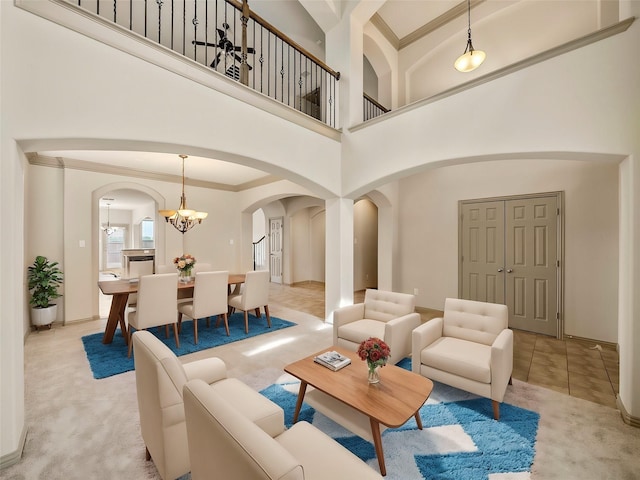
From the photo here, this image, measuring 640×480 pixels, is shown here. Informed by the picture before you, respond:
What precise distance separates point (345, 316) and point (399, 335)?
71 centimetres

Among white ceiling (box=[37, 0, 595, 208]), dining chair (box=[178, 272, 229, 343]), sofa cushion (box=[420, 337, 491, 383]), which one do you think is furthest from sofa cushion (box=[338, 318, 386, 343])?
white ceiling (box=[37, 0, 595, 208])

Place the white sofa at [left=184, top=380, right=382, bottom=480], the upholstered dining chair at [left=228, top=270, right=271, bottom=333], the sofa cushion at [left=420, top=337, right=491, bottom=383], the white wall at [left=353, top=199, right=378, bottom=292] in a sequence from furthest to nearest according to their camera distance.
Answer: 1. the white wall at [left=353, top=199, right=378, bottom=292]
2. the upholstered dining chair at [left=228, top=270, right=271, bottom=333]
3. the sofa cushion at [left=420, top=337, right=491, bottom=383]
4. the white sofa at [left=184, top=380, right=382, bottom=480]

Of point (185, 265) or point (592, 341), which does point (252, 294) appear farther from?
point (592, 341)

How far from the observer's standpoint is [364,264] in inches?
324

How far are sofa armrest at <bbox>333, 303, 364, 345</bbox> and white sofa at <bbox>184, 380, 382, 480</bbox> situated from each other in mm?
1899

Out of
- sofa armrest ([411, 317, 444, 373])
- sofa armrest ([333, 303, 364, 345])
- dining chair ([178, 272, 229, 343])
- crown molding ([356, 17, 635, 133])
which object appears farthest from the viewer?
dining chair ([178, 272, 229, 343])

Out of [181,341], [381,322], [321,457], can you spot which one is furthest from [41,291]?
[321,457]

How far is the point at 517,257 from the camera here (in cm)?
442

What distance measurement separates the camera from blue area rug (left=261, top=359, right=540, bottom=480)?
1.69m

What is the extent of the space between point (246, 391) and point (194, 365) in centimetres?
46

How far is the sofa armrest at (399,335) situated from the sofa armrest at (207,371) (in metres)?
1.58

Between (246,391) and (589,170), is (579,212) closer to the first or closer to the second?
(589,170)

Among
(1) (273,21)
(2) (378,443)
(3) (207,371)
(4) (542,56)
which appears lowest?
(2) (378,443)

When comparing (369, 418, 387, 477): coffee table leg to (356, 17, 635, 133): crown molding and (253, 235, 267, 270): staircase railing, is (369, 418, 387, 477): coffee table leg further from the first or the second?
(253, 235, 267, 270): staircase railing
